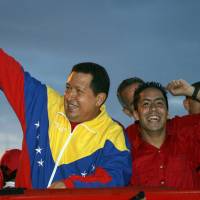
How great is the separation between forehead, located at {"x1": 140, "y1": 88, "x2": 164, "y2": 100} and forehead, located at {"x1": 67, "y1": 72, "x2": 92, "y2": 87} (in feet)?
2.25

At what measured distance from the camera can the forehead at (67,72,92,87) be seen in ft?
11.5

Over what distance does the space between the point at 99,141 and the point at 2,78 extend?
3.15 ft

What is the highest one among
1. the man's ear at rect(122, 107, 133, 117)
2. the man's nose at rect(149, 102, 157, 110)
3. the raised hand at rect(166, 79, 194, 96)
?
the raised hand at rect(166, 79, 194, 96)

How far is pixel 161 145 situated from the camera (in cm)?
391

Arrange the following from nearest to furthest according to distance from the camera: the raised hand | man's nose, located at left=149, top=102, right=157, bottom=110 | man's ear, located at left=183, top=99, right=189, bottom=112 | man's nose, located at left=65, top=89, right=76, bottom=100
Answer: man's nose, located at left=65, top=89, right=76, bottom=100 < man's nose, located at left=149, top=102, right=157, bottom=110 < the raised hand < man's ear, located at left=183, top=99, right=189, bottom=112

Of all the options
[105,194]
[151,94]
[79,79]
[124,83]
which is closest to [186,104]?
[124,83]

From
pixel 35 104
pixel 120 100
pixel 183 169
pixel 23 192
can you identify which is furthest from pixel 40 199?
pixel 120 100

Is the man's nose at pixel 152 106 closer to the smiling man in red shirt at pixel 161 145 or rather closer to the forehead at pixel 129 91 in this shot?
the smiling man in red shirt at pixel 161 145

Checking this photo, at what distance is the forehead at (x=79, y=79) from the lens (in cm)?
349

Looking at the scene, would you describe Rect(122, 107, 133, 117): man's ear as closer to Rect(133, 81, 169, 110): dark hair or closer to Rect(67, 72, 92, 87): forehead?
Rect(133, 81, 169, 110): dark hair

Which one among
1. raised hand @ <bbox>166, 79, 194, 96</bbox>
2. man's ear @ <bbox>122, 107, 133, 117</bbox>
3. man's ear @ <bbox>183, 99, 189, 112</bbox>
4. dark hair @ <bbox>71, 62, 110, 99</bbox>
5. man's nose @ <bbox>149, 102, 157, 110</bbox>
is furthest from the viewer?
man's ear @ <bbox>122, 107, 133, 117</bbox>

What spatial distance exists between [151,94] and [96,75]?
2.10 feet

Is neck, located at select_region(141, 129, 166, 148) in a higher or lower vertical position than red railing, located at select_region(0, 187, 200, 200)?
higher

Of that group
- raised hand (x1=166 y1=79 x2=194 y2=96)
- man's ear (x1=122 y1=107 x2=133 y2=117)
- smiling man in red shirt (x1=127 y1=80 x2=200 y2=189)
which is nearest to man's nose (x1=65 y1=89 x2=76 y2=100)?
smiling man in red shirt (x1=127 y1=80 x2=200 y2=189)
